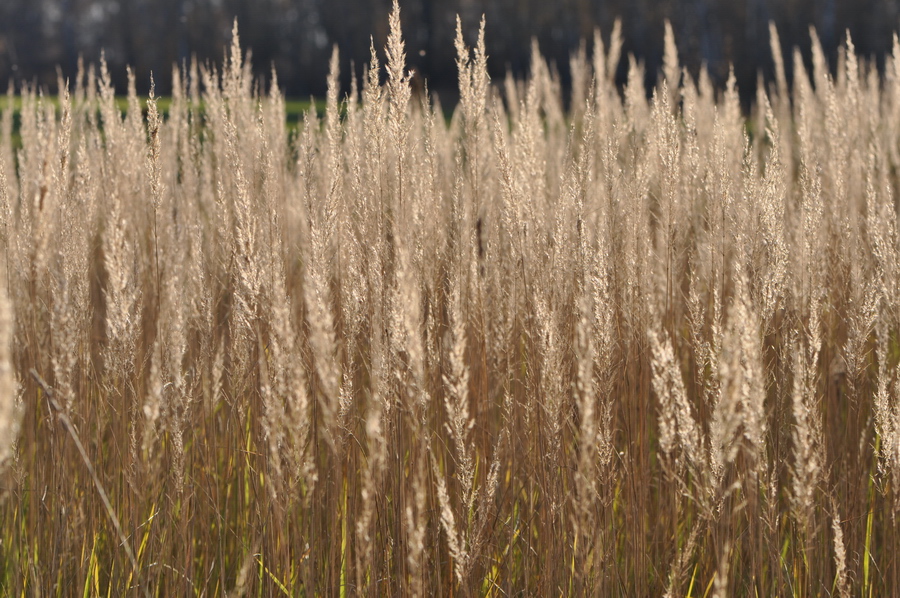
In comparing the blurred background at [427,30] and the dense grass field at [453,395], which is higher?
the blurred background at [427,30]

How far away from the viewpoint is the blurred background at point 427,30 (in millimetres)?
23891

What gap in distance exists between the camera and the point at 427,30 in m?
28.2

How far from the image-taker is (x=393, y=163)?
6.94 ft

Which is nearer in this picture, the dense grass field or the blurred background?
the dense grass field

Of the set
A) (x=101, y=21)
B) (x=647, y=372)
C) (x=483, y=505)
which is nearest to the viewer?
(x=483, y=505)

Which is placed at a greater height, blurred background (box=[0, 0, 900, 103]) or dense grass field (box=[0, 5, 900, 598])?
blurred background (box=[0, 0, 900, 103])

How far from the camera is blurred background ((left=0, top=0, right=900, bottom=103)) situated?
23891 millimetres

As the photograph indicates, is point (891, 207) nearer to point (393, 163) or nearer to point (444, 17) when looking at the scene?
point (393, 163)

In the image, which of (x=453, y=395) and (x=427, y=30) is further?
(x=427, y=30)

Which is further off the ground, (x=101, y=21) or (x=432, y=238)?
(x=101, y=21)

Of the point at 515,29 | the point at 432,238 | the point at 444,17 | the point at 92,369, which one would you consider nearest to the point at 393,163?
the point at 432,238

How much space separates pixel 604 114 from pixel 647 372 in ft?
3.81

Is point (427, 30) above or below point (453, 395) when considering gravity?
above

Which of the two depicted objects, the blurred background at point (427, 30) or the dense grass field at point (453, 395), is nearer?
the dense grass field at point (453, 395)
